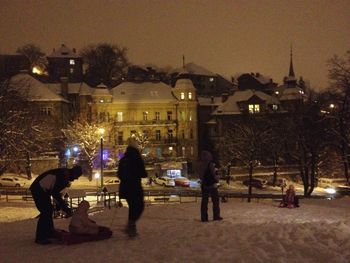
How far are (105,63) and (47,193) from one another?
107 m

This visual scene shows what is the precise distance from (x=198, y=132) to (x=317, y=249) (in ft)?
256

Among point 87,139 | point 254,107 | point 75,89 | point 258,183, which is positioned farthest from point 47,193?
point 75,89

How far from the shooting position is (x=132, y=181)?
12453mm

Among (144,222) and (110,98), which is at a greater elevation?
(110,98)

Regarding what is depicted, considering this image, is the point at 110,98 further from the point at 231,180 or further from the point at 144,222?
the point at 144,222

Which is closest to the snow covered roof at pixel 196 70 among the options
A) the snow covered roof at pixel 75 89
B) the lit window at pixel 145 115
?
the snow covered roof at pixel 75 89

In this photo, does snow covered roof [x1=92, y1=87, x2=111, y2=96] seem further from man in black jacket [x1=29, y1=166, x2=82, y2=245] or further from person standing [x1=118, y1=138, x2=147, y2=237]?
man in black jacket [x1=29, y1=166, x2=82, y2=245]

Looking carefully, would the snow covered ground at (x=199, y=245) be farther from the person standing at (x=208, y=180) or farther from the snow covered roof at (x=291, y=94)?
the snow covered roof at (x=291, y=94)

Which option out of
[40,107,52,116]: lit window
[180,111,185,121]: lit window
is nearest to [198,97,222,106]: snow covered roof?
[180,111,185,121]: lit window

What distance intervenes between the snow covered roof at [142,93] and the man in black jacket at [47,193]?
70.2m

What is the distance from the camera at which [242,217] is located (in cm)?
1731

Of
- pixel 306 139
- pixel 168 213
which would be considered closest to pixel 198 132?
pixel 306 139

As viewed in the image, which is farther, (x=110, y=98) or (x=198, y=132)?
(x=198, y=132)

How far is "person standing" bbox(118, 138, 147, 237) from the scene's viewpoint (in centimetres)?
1238
